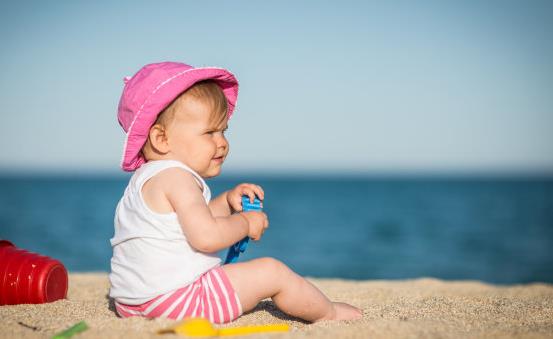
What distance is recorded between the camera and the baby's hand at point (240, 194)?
2.81 metres

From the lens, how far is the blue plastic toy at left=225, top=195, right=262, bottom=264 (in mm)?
2787

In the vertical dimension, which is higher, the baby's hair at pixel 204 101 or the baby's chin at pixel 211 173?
the baby's hair at pixel 204 101

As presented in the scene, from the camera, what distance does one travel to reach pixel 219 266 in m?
2.55

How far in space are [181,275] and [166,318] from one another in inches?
8.1

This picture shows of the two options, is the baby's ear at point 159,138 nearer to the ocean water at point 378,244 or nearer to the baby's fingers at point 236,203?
the baby's fingers at point 236,203

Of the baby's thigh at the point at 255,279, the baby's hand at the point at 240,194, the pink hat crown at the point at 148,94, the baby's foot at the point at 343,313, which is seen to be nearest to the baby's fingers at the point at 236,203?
the baby's hand at the point at 240,194

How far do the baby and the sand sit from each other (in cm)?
13

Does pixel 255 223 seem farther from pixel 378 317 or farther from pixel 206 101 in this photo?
pixel 378 317

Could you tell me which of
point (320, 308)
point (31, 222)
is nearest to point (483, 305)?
point (320, 308)

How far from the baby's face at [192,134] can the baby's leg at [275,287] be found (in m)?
0.55

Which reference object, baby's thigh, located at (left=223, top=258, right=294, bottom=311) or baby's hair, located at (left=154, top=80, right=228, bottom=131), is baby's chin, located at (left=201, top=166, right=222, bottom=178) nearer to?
baby's hair, located at (left=154, top=80, right=228, bottom=131)

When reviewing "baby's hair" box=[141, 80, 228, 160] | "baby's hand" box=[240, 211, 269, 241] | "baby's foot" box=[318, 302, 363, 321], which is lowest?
"baby's foot" box=[318, 302, 363, 321]

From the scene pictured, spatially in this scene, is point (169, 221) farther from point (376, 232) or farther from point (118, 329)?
point (376, 232)

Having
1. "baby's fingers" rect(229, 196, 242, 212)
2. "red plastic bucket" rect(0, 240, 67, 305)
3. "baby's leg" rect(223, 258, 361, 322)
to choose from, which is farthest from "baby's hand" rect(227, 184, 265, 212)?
"red plastic bucket" rect(0, 240, 67, 305)
